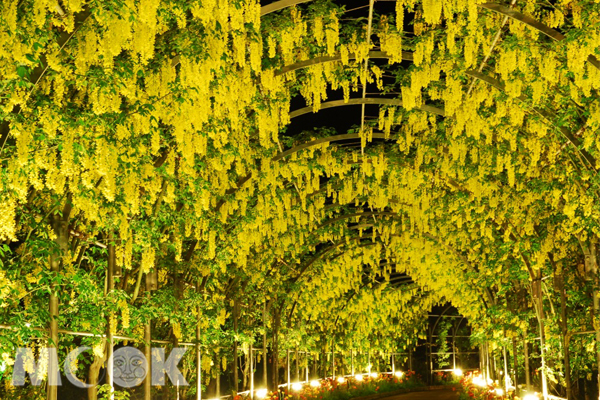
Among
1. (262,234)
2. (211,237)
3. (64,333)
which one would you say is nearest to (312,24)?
(211,237)

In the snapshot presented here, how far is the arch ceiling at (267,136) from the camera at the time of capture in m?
4.62

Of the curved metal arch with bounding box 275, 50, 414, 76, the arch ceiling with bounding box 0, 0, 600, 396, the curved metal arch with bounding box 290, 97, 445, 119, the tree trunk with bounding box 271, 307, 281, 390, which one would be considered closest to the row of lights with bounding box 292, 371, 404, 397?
the tree trunk with bounding box 271, 307, 281, 390

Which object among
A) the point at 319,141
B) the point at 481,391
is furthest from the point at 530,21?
the point at 481,391

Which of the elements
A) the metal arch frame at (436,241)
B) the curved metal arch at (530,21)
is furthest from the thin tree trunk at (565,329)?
the metal arch frame at (436,241)

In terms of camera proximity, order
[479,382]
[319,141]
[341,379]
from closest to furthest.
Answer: [319,141] < [479,382] < [341,379]

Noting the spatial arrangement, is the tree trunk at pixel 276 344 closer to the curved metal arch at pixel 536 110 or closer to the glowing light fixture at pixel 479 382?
the glowing light fixture at pixel 479 382

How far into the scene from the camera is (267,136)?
910 cm

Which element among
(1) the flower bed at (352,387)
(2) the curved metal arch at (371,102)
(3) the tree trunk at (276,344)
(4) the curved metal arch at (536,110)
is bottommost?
(1) the flower bed at (352,387)

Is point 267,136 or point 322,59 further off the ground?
point 322,59

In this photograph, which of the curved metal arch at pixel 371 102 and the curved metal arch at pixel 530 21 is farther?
the curved metal arch at pixel 371 102

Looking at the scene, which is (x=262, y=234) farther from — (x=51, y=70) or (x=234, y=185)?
(x=51, y=70)

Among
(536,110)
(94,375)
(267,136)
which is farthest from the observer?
(267,136)

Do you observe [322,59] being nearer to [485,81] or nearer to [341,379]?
[485,81]

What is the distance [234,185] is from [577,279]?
529 centimetres
